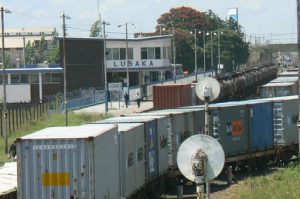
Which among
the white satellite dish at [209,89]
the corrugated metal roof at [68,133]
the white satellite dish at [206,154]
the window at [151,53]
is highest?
the window at [151,53]

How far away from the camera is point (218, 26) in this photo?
6186 inches

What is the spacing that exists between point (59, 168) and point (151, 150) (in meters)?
7.80

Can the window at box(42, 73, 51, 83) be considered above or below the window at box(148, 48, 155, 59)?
below

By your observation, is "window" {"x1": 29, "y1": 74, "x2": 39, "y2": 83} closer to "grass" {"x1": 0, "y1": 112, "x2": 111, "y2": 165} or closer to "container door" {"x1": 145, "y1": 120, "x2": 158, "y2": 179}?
"grass" {"x1": 0, "y1": 112, "x2": 111, "y2": 165}

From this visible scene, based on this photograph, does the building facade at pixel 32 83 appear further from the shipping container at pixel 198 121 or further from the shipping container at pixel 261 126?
the shipping container at pixel 198 121

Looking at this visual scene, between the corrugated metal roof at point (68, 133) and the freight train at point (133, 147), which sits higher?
the corrugated metal roof at point (68, 133)

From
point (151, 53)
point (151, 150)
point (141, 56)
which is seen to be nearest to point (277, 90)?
point (151, 150)

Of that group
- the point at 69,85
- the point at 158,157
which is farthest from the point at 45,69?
the point at 158,157

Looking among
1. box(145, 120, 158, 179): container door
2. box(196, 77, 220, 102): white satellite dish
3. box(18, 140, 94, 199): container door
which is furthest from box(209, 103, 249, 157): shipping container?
box(196, 77, 220, 102): white satellite dish

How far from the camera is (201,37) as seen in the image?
139000 millimetres

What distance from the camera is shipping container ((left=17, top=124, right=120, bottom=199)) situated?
14.0 metres

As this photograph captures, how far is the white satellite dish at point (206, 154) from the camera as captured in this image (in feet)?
30.6

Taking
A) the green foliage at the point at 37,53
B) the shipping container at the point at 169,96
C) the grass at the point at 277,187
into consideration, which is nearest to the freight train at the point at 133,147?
the grass at the point at 277,187

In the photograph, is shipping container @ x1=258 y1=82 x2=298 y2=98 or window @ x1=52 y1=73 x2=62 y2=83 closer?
shipping container @ x1=258 y1=82 x2=298 y2=98
